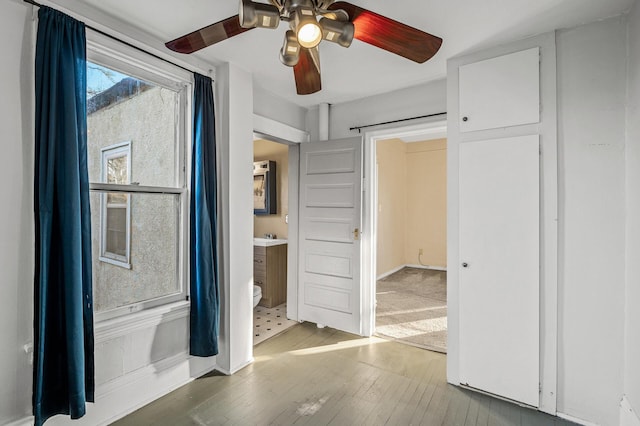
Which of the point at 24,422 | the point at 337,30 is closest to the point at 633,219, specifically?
the point at 337,30

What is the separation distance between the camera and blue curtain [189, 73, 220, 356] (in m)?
2.31

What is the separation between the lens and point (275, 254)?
4.09m

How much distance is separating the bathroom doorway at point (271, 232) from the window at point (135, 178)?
1490 mm

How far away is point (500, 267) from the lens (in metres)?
2.17

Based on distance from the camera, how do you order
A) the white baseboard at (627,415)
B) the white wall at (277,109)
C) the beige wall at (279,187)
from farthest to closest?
the beige wall at (279,187) < the white wall at (277,109) < the white baseboard at (627,415)

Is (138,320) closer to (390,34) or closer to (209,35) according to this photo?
(209,35)

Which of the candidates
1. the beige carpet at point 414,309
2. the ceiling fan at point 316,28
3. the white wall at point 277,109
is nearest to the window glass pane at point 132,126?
the ceiling fan at point 316,28

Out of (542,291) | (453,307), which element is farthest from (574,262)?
(453,307)

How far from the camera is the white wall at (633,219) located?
1.68 m

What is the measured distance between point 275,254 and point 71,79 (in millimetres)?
2827

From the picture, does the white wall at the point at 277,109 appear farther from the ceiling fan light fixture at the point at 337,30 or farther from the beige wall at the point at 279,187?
the ceiling fan light fixture at the point at 337,30

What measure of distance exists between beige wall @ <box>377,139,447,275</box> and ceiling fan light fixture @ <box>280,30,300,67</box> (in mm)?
4320

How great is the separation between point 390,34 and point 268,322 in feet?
10.2

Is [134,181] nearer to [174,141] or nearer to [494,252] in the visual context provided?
[174,141]
